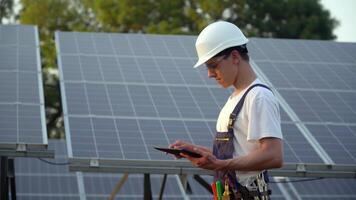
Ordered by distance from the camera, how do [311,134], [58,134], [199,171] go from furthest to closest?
1. [58,134]
2. [311,134]
3. [199,171]

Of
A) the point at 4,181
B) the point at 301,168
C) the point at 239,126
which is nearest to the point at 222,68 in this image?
the point at 239,126

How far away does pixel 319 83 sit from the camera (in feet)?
47.2

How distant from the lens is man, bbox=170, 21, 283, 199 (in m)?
6.24

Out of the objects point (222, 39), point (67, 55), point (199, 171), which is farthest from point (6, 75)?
point (222, 39)

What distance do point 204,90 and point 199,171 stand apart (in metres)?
2.66

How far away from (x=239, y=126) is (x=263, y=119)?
221 millimetres

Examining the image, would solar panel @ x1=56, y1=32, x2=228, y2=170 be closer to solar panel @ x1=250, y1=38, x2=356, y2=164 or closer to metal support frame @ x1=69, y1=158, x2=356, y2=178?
metal support frame @ x1=69, y1=158, x2=356, y2=178

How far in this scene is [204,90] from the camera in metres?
13.7

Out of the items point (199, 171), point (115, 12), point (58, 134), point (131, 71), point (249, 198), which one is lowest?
point (249, 198)

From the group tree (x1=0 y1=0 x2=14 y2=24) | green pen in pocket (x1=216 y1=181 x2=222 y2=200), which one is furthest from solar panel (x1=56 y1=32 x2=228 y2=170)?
tree (x1=0 y1=0 x2=14 y2=24)

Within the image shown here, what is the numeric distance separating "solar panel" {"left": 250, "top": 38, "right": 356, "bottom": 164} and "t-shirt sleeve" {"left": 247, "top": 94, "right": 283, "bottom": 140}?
5489 mm

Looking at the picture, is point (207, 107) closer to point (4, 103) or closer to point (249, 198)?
point (4, 103)

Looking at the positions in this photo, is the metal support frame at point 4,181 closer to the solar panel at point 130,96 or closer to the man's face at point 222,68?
the solar panel at point 130,96

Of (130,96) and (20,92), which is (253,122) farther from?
(20,92)
